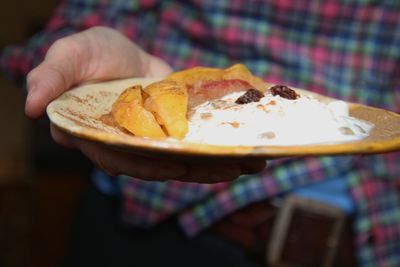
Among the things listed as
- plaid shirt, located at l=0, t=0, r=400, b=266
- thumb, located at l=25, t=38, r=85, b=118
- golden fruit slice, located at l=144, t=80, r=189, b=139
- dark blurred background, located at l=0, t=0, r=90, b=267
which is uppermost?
golden fruit slice, located at l=144, t=80, r=189, b=139

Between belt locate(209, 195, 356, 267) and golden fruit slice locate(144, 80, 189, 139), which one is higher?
golden fruit slice locate(144, 80, 189, 139)

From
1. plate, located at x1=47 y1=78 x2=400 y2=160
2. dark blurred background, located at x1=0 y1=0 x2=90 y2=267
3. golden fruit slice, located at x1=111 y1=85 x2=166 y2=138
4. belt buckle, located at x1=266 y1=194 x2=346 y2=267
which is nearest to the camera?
plate, located at x1=47 y1=78 x2=400 y2=160

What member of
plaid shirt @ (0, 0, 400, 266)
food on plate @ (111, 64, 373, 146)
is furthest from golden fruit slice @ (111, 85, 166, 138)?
plaid shirt @ (0, 0, 400, 266)

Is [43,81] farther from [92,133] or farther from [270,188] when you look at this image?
[270,188]

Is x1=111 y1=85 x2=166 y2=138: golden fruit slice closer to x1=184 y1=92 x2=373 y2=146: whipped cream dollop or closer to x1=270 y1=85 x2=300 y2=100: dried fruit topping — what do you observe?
x1=184 y1=92 x2=373 y2=146: whipped cream dollop

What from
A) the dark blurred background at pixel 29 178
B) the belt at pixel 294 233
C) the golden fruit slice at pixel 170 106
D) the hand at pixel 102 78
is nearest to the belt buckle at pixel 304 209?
the belt at pixel 294 233

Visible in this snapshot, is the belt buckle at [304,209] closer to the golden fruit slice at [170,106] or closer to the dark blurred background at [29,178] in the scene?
the golden fruit slice at [170,106]
